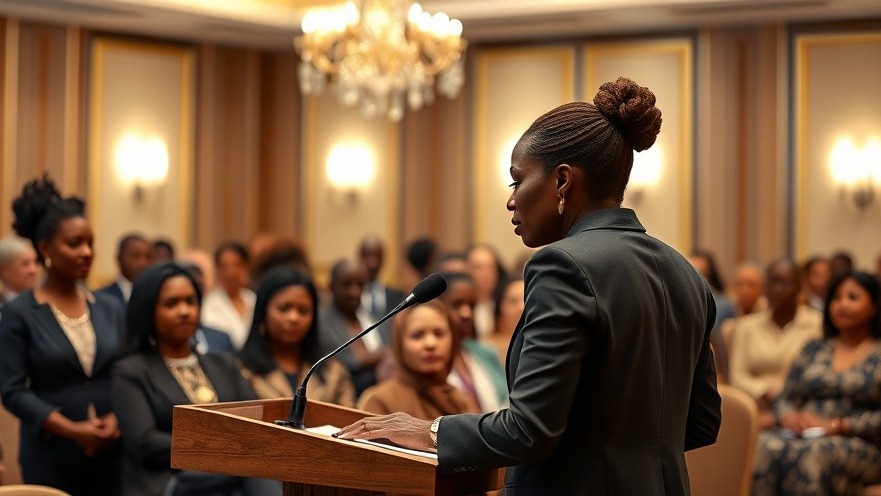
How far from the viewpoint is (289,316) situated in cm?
501

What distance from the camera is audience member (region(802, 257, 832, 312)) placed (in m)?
8.96

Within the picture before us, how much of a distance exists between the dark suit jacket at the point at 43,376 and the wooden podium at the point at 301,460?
1.93 meters

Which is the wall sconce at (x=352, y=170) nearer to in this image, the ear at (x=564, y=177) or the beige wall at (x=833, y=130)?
the beige wall at (x=833, y=130)

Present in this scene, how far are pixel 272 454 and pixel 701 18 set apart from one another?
8.31 metres

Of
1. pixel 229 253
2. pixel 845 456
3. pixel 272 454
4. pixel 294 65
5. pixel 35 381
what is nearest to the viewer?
pixel 272 454

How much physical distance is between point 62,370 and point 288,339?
3.14 ft

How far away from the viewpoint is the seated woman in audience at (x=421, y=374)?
14.6 feet

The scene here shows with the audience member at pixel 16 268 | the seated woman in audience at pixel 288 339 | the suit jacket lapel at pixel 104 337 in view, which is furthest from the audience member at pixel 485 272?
the suit jacket lapel at pixel 104 337

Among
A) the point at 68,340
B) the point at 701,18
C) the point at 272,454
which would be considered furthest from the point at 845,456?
the point at 701,18

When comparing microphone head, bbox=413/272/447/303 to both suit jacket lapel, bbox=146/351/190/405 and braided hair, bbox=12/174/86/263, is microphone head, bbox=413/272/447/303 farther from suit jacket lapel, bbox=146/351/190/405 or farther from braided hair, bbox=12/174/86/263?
braided hair, bbox=12/174/86/263

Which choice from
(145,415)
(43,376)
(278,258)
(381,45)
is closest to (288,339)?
(145,415)

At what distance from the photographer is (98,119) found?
34.8ft

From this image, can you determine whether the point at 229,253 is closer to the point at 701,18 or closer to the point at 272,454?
the point at 701,18

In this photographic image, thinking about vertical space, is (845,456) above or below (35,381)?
below
